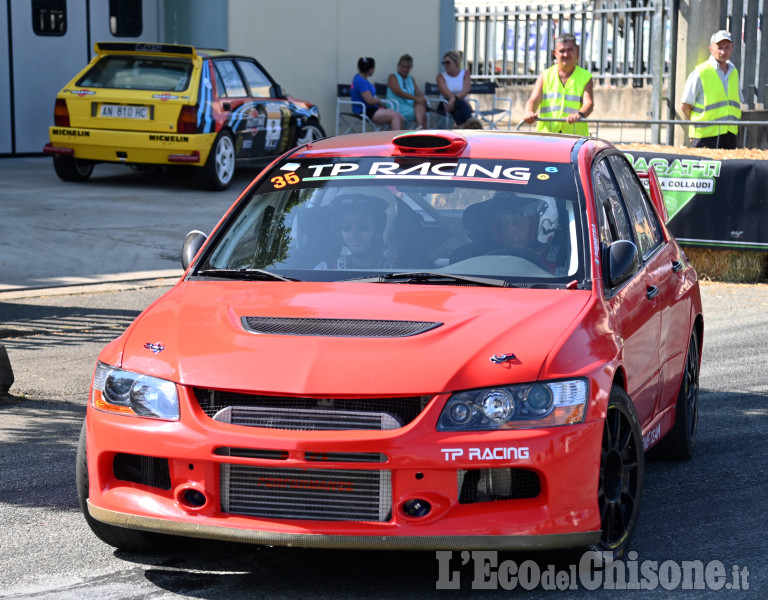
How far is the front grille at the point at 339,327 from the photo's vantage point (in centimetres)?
464

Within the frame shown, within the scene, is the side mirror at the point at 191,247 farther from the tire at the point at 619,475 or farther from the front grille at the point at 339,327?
the tire at the point at 619,475

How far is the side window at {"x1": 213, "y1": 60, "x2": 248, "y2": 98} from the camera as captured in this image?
16.8 metres

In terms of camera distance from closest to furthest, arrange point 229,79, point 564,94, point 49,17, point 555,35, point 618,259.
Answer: point 618,259 < point 564,94 < point 229,79 < point 49,17 < point 555,35

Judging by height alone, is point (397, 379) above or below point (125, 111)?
below

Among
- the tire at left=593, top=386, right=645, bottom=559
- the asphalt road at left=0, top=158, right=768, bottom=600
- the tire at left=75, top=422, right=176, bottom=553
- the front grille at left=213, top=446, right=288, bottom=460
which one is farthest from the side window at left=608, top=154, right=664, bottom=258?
the tire at left=75, top=422, right=176, bottom=553

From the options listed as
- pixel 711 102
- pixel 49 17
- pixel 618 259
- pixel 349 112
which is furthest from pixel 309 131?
pixel 618 259

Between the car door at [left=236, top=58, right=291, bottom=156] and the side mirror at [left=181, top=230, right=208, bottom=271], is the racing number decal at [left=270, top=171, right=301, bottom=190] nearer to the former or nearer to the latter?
the side mirror at [left=181, top=230, right=208, bottom=271]

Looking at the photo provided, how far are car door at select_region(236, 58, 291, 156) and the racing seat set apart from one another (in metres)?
3.59

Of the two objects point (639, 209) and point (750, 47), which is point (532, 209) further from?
point (750, 47)

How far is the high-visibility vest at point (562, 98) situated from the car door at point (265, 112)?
4625 millimetres

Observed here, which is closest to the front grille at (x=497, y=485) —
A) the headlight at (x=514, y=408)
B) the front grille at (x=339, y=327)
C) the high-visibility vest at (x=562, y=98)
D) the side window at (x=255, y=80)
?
the headlight at (x=514, y=408)

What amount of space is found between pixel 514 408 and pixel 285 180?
6.57 ft

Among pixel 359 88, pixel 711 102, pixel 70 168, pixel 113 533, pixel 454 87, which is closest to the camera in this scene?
pixel 113 533

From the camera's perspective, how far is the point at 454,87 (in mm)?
22906
